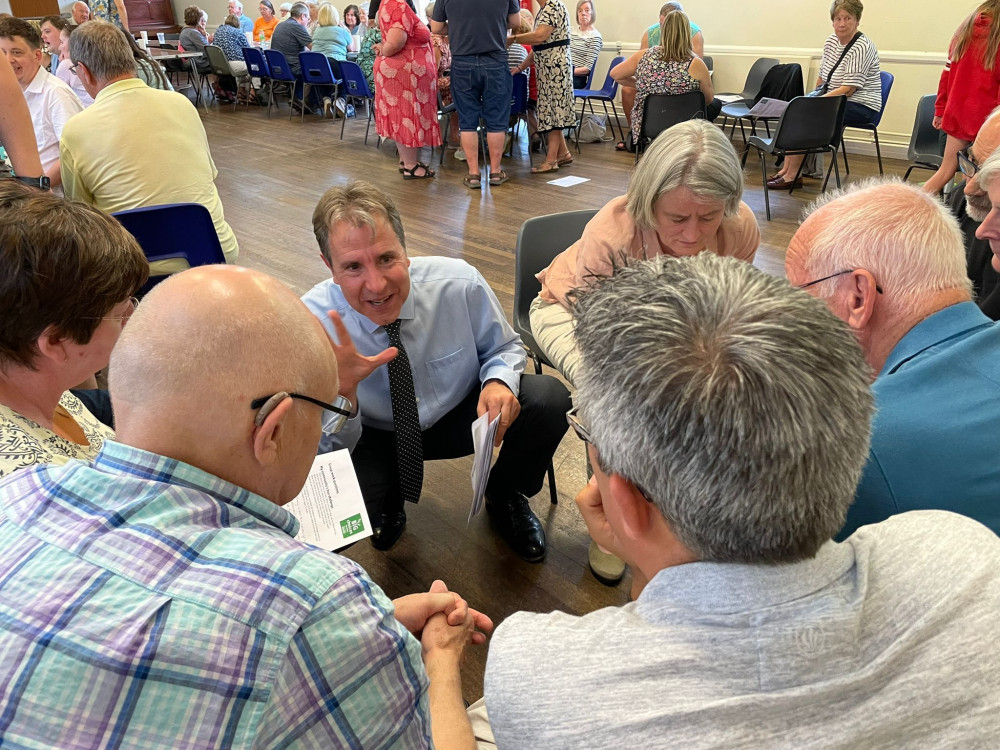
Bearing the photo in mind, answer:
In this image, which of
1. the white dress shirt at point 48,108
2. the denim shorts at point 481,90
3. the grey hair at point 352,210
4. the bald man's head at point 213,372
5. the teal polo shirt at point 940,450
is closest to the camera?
the bald man's head at point 213,372

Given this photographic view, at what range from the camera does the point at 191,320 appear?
2.80 feet

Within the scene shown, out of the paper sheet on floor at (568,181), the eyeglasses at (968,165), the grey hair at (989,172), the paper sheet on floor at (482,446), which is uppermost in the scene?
the grey hair at (989,172)

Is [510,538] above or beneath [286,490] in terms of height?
beneath

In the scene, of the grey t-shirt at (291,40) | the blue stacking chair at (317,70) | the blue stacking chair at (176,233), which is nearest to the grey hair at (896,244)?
the blue stacking chair at (176,233)

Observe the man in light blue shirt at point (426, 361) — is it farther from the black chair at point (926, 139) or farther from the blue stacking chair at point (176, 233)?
the black chair at point (926, 139)

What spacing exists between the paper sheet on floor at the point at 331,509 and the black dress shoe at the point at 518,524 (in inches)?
29.5

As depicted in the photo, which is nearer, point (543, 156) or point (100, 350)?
point (100, 350)

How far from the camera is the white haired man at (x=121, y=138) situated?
2725mm

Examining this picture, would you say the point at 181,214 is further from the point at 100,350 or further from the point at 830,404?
the point at 830,404

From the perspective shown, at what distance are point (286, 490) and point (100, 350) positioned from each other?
0.66 m

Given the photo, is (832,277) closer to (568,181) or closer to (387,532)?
(387,532)

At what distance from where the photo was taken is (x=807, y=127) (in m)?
5.05

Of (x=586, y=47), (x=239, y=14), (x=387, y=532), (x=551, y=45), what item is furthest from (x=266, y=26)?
(x=387, y=532)

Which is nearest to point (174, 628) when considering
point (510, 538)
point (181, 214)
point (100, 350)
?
point (100, 350)
